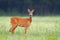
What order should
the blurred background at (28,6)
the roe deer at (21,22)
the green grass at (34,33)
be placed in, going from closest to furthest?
the green grass at (34,33) → the roe deer at (21,22) → the blurred background at (28,6)

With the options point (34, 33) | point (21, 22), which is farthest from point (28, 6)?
point (34, 33)

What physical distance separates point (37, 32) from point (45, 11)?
933 cm

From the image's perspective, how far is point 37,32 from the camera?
27.7 ft

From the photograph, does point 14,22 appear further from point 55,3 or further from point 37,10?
point 55,3

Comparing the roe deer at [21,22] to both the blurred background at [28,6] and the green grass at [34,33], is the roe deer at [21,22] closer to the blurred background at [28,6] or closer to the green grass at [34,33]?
the green grass at [34,33]

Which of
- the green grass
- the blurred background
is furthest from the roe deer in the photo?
the blurred background

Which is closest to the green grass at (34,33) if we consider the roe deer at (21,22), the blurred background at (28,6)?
the roe deer at (21,22)

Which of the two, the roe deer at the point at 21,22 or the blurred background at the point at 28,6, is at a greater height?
the roe deer at the point at 21,22

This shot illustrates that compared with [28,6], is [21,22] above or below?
above

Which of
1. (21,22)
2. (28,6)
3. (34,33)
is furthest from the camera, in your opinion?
(28,6)

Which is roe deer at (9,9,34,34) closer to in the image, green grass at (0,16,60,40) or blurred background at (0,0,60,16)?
green grass at (0,16,60,40)

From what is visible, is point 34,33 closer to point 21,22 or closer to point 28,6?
point 21,22

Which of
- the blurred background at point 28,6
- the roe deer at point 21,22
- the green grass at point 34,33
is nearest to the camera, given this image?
the green grass at point 34,33

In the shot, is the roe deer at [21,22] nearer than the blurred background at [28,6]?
Yes
